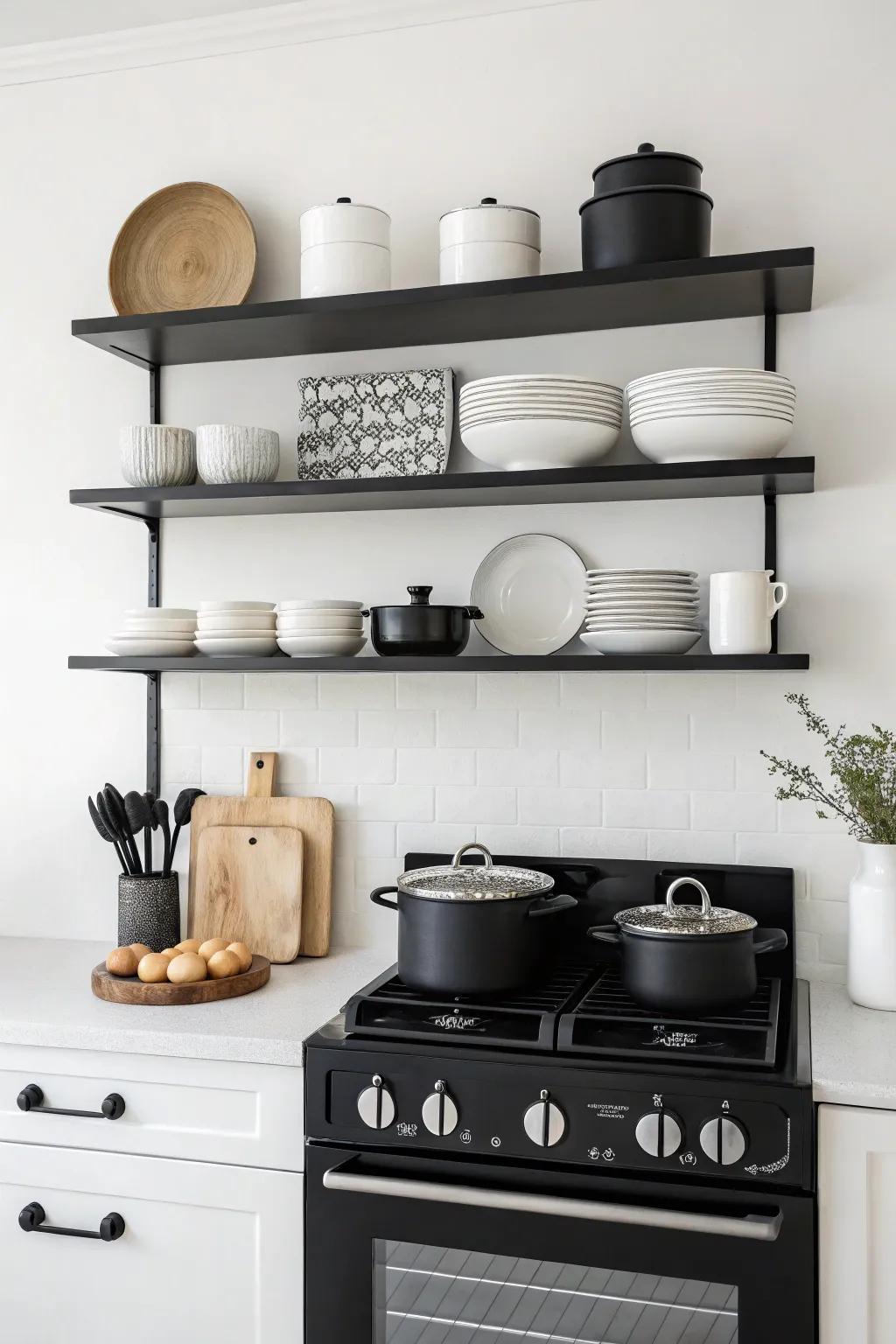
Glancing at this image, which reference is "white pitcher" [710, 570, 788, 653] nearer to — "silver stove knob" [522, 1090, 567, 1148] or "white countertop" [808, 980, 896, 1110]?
"white countertop" [808, 980, 896, 1110]

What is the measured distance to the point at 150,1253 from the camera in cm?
183

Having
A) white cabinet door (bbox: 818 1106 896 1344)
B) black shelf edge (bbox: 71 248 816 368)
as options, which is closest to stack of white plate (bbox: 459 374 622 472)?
black shelf edge (bbox: 71 248 816 368)

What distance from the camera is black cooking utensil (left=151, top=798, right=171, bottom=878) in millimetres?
2314

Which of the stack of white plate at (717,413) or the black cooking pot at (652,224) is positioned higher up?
the black cooking pot at (652,224)

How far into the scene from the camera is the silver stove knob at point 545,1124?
1.62 metres

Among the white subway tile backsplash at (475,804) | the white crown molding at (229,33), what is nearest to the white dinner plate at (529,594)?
the white subway tile backsplash at (475,804)

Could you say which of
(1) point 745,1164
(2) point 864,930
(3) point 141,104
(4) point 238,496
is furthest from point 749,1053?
(3) point 141,104

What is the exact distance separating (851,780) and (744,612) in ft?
1.11

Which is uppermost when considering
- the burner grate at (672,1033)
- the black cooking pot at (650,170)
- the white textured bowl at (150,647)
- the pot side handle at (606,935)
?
the black cooking pot at (650,170)

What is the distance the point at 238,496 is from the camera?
2.17 m

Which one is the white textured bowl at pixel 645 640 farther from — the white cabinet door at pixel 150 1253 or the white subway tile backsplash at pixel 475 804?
the white cabinet door at pixel 150 1253

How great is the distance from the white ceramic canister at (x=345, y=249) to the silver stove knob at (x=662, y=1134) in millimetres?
1499

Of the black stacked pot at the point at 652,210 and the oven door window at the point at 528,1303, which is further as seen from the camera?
the black stacked pot at the point at 652,210

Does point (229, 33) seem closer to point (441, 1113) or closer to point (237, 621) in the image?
point (237, 621)
